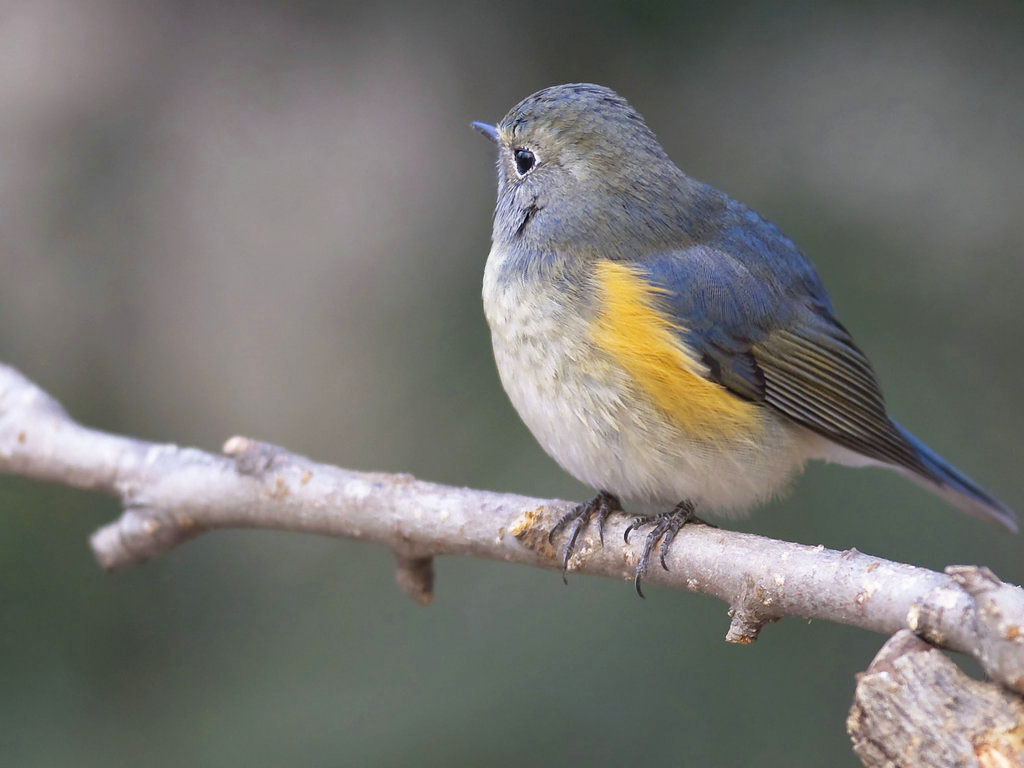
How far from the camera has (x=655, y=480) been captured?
257cm

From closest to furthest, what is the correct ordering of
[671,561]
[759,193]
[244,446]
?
[671,561] < [244,446] < [759,193]

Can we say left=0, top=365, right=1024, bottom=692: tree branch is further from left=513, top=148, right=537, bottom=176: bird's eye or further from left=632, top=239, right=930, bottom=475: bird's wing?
left=513, top=148, right=537, bottom=176: bird's eye

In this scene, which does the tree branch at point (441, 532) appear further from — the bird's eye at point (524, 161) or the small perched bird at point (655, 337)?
the bird's eye at point (524, 161)

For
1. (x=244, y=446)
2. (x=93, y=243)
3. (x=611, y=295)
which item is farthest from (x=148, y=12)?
(x=611, y=295)

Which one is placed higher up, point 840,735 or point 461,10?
point 461,10

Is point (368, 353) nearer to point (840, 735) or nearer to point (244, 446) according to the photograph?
point (244, 446)

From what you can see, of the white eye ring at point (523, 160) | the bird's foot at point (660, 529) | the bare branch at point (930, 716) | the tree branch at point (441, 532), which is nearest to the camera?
the bare branch at point (930, 716)

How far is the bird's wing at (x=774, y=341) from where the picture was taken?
2666 millimetres

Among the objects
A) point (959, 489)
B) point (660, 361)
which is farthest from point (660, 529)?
point (959, 489)

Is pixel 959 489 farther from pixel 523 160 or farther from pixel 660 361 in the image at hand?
pixel 523 160

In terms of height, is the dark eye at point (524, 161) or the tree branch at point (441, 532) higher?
the dark eye at point (524, 161)

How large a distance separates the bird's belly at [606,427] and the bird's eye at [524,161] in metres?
0.39

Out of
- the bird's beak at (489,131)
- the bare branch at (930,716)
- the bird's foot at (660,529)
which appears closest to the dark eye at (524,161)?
the bird's beak at (489,131)

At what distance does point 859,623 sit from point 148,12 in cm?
366
